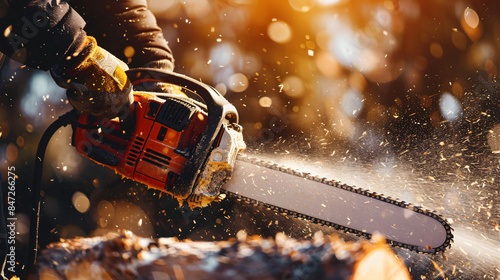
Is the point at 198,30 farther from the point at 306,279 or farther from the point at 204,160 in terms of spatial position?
the point at 306,279

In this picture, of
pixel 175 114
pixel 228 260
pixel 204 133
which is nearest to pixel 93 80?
pixel 175 114

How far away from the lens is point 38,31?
949 mm

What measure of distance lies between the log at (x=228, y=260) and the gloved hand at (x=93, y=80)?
59 centimetres

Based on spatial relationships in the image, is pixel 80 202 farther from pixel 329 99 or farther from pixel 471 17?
pixel 471 17

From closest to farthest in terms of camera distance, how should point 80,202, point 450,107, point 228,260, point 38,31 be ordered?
point 228,260 < point 38,31 < point 80,202 < point 450,107

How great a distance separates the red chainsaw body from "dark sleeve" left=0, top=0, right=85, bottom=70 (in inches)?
12.6

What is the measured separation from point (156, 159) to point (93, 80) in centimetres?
39

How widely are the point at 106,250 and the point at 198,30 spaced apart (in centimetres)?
249

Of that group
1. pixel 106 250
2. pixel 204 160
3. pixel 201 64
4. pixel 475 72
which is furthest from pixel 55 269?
pixel 475 72

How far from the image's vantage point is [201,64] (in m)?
2.77

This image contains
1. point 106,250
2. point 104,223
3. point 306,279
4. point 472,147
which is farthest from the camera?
point 472,147

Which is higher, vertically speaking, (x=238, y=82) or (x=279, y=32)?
(x=279, y=32)

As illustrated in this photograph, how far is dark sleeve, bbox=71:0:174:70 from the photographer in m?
1.63

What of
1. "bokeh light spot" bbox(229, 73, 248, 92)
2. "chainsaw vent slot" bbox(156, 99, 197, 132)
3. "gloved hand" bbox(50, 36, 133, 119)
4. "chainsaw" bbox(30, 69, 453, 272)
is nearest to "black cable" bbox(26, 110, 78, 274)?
"chainsaw" bbox(30, 69, 453, 272)
